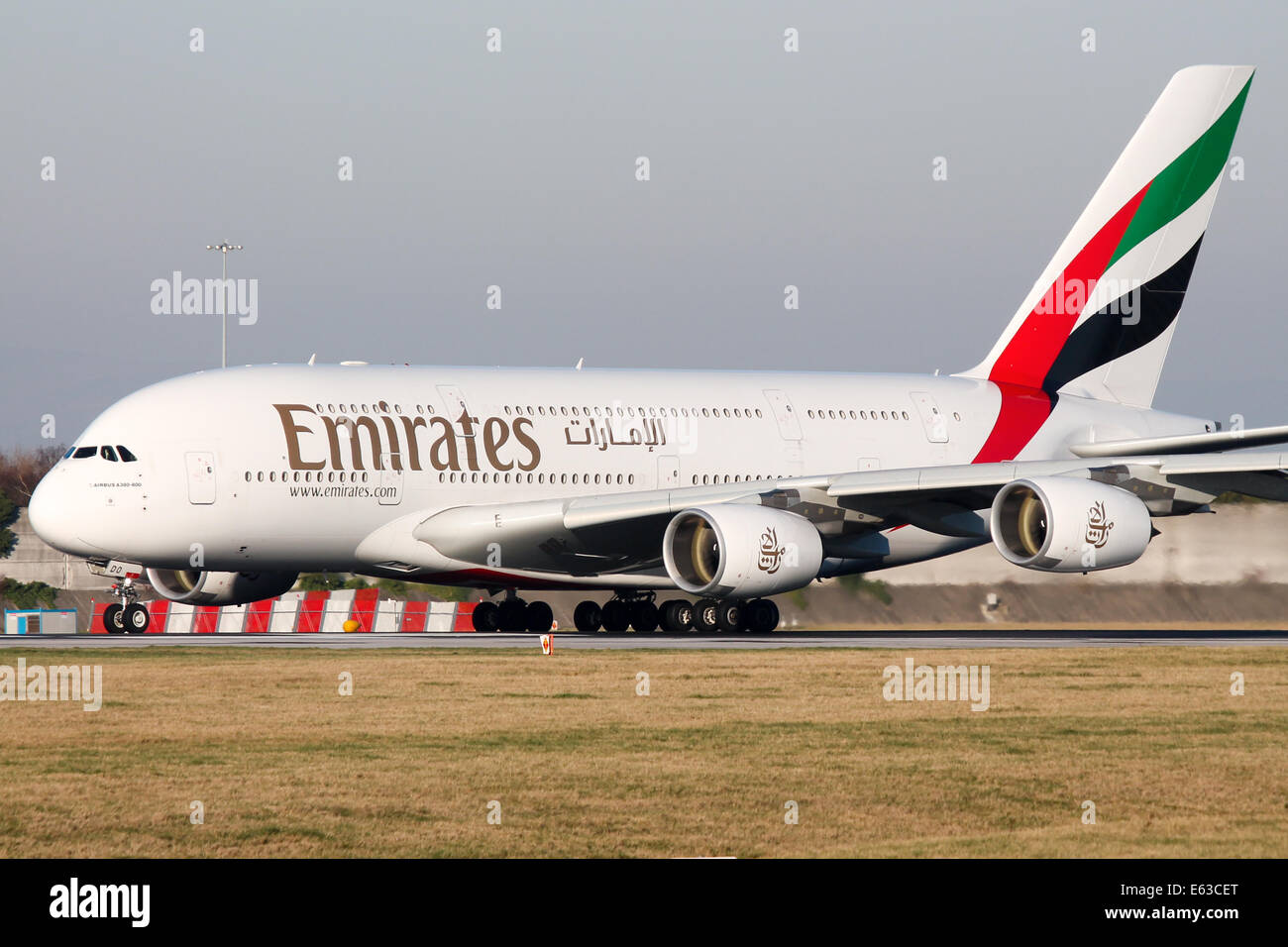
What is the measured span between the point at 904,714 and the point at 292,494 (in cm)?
1474

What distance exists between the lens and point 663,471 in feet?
103

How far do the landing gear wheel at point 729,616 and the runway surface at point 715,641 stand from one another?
1.69 ft

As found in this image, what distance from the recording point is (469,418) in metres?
29.6

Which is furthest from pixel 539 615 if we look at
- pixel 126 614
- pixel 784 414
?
pixel 126 614

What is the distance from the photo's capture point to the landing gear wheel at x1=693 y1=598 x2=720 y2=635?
29.7 metres

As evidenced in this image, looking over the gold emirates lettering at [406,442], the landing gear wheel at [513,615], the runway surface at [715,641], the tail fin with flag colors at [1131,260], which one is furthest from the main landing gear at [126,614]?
the tail fin with flag colors at [1131,260]

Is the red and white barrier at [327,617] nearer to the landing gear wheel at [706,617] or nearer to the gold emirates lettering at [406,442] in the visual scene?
the gold emirates lettering at [406,442]

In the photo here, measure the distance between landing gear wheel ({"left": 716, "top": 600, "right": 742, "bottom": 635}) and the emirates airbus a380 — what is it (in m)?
0.04

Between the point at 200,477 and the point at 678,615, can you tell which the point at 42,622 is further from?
the point at 678,615

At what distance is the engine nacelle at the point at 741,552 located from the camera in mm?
26516

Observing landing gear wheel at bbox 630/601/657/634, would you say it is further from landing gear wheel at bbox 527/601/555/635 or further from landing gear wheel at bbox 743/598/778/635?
landing gear wheel at bbox 743/598/778/635
